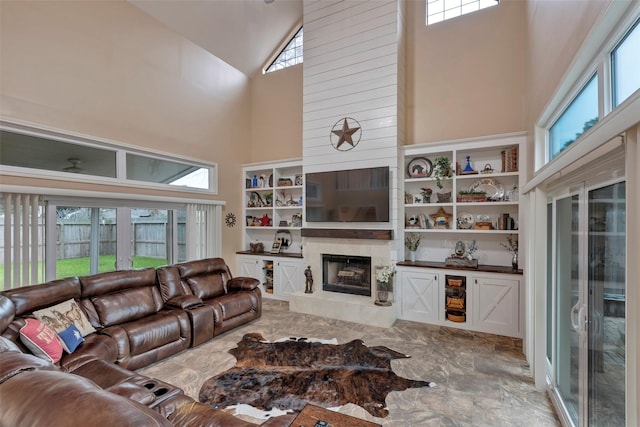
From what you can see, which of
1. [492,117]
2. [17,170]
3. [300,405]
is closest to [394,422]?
[300,405]

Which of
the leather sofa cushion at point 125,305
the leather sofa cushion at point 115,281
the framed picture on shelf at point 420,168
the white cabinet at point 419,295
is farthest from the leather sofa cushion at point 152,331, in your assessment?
the framed picture on shelf at point 420,168

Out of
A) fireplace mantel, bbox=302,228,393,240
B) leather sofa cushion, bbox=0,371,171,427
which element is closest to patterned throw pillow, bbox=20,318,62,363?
leather sofa cushion, bbox=0,371,171,427

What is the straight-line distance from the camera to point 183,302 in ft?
12.3

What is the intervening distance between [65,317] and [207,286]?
1.76 meters

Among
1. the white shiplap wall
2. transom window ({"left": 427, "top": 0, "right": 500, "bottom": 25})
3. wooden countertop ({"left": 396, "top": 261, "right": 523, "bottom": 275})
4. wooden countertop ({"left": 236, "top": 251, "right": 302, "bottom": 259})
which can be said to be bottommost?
wooden countertop ({"left": 236, "top": 251, "right": 302, "bottom": 259})

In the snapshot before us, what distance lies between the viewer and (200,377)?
2.97 meters

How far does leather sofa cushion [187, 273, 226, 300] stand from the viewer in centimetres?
426

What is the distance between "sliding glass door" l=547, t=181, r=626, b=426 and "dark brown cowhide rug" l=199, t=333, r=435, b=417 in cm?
120

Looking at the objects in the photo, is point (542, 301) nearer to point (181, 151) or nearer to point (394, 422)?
point (394, 422)

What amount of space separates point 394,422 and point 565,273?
180cm

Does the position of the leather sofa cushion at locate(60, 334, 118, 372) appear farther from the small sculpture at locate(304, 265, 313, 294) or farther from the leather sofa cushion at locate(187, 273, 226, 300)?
the small sculpture at locate(304, 265, 313, 294)

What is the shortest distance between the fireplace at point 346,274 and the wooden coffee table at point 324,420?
11.5ft

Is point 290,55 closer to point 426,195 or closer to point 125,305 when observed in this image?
point 426,195

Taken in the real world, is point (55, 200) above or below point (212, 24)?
below
